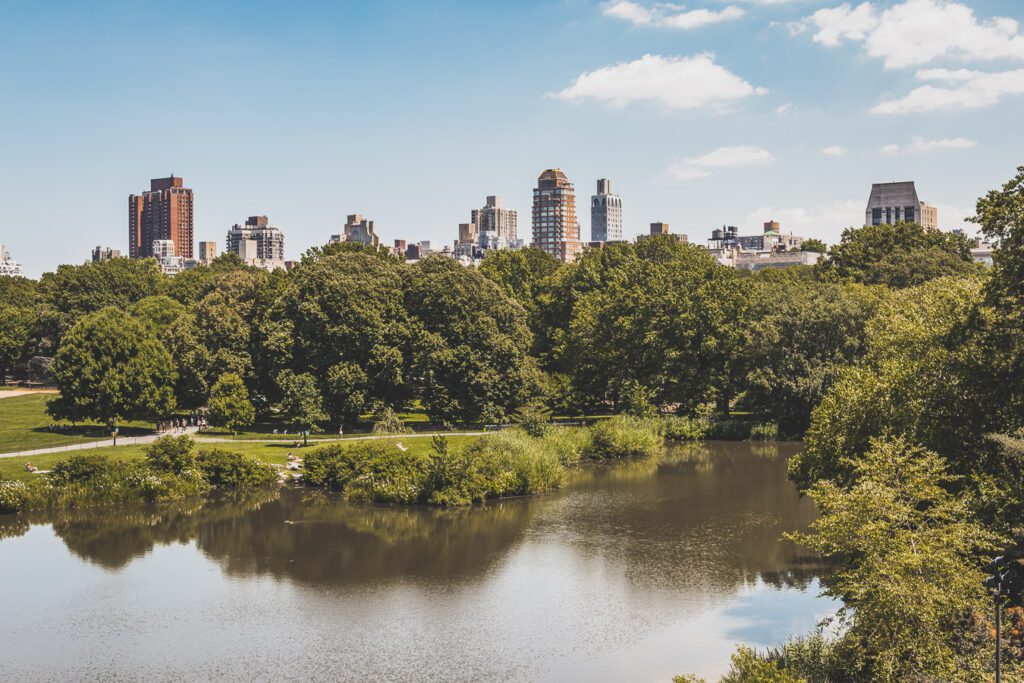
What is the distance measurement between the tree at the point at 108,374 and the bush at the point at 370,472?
1362cm

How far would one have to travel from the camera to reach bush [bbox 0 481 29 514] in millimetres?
41469

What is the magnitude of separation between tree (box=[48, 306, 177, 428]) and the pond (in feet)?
44.6

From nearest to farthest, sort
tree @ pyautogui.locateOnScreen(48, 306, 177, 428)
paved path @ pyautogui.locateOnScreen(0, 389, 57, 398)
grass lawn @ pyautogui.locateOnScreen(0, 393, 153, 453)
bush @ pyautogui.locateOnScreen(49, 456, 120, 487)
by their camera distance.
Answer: bush @ pyautogui.locateOnScreen(49, 456, 120, 487) < grass lawn @ pyautogui.locateOnScreen(0, 393, 153, 453) < tree @ pyautogui.locateOnScreen(48, 306, 177, 428) < paved path @ pyautogui.locateOnScreen(0, 389, 57, 398)

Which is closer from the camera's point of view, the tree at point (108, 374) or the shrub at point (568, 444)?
the shrub at point (568, 444)

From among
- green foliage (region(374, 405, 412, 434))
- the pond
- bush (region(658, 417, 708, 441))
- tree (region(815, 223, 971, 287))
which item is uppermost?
tree (region(815, 223, 971, 287))

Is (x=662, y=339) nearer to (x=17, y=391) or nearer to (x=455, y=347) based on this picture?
Result: (x=455, y=347)

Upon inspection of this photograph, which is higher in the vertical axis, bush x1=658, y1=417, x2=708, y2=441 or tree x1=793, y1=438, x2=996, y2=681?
bush x1=658, y1=417, x2=708, y2=441

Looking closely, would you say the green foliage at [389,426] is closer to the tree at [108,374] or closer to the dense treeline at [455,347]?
the dense treeline at [455,347]

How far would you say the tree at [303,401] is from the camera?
53875mm

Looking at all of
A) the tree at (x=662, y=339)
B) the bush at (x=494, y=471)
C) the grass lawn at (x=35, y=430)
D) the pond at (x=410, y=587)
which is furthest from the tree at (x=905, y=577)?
the grass lawn at (x=35, y=430)

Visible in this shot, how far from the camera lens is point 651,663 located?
25.1 meters

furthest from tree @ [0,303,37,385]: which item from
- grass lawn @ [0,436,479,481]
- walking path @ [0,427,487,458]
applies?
grass lawn @ [0,436,479,481]

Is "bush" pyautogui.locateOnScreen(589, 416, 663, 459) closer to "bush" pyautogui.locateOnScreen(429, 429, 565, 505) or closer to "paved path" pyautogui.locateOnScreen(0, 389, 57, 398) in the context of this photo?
"bush" pyautogui.locateOnScreen(429, 429, 565, 505)

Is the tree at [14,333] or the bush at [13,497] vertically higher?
the tree at [14,333]
